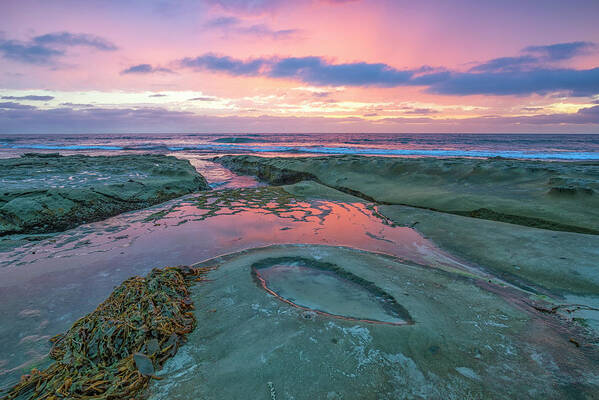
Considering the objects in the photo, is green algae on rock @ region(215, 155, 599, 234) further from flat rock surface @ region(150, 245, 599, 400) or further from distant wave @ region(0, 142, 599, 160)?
distant wave @ region(0, 142, 599, 160)

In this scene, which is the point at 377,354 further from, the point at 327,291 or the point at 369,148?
the point at 369,148

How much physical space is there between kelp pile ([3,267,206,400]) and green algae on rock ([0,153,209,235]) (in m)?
4.85

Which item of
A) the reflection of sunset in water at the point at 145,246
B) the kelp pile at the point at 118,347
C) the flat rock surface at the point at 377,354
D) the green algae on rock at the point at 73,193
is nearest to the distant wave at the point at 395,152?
the green algae on rock at the point at 73,193

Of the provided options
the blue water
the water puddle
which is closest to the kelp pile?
the water puddle

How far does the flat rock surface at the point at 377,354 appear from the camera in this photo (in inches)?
80.3

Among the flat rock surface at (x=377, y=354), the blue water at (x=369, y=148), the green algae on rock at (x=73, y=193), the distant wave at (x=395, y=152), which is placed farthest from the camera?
the blue water at (x=369, y=148)

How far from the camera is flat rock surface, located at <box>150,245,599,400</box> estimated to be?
2.04 meters

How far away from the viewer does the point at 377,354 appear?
2.32 m

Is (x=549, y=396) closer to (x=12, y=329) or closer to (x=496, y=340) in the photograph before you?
(x=496, y=340)

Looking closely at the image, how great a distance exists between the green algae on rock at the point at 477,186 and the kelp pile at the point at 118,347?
26.6 feet

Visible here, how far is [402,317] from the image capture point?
2.96m

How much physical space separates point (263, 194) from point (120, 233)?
213 inches

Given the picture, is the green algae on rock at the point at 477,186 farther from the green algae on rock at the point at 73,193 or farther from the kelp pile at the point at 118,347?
the kelp pile at the point at 118,347

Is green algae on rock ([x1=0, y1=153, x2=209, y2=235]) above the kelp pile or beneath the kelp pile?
above
